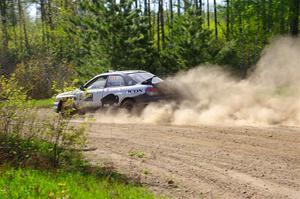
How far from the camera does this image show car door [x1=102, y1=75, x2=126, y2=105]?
15.1 m

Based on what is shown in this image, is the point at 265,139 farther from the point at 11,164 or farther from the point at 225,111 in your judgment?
the point at 11,164

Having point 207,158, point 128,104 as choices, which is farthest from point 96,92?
point 207,158

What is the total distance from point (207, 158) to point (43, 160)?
10.2ft

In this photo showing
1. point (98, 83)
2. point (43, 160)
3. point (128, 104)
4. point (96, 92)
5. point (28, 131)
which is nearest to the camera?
point (43, 160)

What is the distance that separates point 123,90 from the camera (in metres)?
15.0

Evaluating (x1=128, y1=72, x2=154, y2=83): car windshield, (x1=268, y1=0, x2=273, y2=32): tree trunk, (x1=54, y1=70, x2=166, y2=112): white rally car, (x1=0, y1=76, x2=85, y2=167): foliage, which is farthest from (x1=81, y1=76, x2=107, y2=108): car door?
(x1=268, y1=0, x2=273, y2=32): tree trunk

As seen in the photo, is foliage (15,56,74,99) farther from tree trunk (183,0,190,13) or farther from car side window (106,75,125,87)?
car side window (106,75,125,87)

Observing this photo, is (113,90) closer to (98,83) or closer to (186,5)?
(98,83)

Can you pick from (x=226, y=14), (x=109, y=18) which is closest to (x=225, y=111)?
(x=109, y=18)

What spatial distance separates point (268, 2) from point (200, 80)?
25.1 m

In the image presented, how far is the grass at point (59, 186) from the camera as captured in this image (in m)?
6.37

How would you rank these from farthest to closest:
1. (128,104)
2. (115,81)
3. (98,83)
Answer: (98,83)
(115,81)
(128,104)

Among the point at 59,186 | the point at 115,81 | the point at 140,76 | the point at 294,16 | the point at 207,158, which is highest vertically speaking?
the point at 294,16

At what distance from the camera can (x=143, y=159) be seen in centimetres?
895
